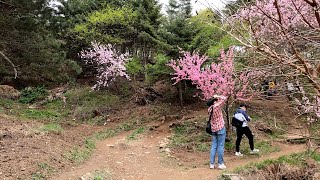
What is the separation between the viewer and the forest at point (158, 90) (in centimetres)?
294

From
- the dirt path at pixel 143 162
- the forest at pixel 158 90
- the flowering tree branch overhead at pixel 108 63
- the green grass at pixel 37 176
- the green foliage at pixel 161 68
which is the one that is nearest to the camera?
the forest at pixel 158 90

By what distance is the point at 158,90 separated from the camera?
56.5 feet

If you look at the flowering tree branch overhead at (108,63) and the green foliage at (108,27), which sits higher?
the green foliage at (108,27)

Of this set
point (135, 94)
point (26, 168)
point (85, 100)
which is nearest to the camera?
point (26, 168)

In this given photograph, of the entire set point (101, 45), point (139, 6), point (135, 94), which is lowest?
point (135, 94)

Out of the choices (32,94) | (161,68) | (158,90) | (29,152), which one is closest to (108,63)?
(158,90)

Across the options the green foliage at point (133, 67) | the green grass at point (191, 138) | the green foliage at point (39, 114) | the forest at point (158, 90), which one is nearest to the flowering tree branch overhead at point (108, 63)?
the forest at point (158, 90)

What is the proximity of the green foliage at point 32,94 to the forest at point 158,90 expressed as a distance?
0.07 metres

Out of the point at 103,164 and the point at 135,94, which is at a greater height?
the point at 135,94

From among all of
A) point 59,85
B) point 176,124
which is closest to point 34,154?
point 176,124

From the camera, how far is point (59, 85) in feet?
76.0

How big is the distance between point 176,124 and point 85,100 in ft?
24.1

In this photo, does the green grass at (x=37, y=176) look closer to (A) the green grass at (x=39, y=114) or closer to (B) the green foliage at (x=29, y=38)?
(A) the green grass at (x=39, y=114)

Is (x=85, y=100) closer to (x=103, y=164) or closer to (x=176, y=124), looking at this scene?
(x=176, y=124)
